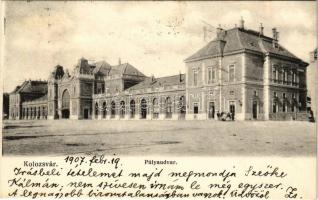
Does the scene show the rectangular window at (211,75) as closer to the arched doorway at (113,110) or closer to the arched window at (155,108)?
the arched window at (155,108)

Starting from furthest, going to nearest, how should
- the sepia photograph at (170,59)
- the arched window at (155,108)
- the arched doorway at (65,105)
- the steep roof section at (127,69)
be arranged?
the arched doorway at (65,105)
the arched window at (155,108)
the steep roof section at (127,69)
the sepia photograph at (170,59)

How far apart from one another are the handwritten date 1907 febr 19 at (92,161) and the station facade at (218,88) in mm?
3666

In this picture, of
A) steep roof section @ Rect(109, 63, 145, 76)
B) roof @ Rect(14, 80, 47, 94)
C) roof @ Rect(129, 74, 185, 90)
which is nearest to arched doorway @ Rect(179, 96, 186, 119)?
roof @ Rect(129, 74, 185, 90)

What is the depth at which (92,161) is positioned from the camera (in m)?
8.99

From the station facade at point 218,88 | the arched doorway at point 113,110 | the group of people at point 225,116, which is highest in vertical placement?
the station facade at point 218,88

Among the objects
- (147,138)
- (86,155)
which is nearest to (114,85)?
(147,138)

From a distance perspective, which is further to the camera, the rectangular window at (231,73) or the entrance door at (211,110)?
the entrance door at (211,110)

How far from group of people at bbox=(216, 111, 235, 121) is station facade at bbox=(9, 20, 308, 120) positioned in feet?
0.60

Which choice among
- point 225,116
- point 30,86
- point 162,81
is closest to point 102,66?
point 162,81

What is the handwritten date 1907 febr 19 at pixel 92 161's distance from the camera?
29.3 ft

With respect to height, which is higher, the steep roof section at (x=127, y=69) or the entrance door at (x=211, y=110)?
the steep roof section at (x=127, y=69)

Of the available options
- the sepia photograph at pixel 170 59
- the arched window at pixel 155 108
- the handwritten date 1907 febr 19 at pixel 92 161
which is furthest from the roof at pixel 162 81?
the handwritten date 1907 febr 19 at pixel 92 161

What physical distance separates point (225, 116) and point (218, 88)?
188cm

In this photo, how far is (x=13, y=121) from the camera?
11211 millimetres
